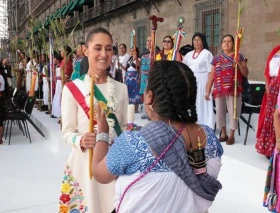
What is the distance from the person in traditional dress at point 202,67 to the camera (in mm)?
5582

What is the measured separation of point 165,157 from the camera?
4.26 ft

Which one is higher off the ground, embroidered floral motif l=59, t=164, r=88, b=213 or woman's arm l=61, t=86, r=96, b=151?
woman's arm l=61, t=86, r=96, b=151

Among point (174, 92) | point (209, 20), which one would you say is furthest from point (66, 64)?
point (174, 92)

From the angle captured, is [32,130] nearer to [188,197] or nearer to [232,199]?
[232,199]

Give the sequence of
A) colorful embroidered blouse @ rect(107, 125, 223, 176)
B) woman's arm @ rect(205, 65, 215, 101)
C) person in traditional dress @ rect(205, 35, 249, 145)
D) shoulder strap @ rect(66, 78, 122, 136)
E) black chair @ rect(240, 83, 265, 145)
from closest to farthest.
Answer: colorful embroidered blouse @ rect(107, 125, 223, 176) < shoulder strap @ rect(66, 78, 122, 136) < person in traditional dress @ rect(205, 35, 249, 145) < woman's arm @ rect(205, 65, 215, 101) < black chair @ rect(240, 83, 265, 145)

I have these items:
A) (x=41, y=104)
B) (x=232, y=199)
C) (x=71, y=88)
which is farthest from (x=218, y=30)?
(x=71, y=88)

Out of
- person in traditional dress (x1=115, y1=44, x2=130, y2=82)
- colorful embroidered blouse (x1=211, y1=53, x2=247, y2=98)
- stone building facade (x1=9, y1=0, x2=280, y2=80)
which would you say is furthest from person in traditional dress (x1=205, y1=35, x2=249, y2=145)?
person in traditional dress (x1=115, y1=44, x2=130, y2=82)

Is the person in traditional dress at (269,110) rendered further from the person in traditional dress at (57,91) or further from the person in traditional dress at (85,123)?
the person in traditional dress at (57,91)

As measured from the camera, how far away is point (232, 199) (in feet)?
12.8

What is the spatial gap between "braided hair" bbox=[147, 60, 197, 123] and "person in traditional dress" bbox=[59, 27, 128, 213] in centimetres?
65

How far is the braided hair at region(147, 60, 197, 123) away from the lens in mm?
1333

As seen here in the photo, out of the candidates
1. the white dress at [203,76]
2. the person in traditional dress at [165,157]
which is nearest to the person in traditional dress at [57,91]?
the white dress at [203,76]

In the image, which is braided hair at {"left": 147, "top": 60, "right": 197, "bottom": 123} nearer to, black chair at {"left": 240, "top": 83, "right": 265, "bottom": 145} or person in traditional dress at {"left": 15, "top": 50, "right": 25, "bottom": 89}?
black chair at {"left": 240, "top": 83, "right": 265, "bottom": 145}

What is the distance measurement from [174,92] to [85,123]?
2.67 ft
